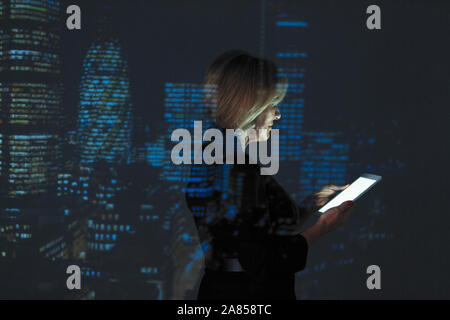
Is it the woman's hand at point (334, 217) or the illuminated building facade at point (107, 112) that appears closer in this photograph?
the woman's hand at point (334, 217)

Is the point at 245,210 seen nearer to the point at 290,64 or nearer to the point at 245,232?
the point at 245,232

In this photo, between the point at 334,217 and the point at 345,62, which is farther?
the point at 345,62

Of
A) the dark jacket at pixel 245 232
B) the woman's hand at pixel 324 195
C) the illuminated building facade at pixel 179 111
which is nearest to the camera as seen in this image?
the dark jacket at pixel 245 232

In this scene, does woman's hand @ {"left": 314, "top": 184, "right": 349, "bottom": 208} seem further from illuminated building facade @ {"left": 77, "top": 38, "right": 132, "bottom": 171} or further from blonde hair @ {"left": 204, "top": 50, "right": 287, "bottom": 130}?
illuminated building facade @ {"left": 77, "top": 38, "right": 132, "bottom": 171}

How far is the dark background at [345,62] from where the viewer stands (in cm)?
196

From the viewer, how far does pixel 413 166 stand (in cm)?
206

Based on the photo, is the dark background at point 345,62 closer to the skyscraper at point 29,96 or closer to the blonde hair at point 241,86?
the skyscraper at point 29,96

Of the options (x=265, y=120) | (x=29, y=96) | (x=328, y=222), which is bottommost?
(x=328, y=222)

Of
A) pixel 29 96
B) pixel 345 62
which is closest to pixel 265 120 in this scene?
pixel 345 62

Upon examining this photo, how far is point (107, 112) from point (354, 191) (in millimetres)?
1189

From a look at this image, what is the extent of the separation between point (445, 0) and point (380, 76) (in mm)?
482

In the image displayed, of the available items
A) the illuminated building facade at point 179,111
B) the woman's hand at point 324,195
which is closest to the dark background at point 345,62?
the illuminated building facade at point 179,111

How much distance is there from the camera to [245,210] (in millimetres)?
1021

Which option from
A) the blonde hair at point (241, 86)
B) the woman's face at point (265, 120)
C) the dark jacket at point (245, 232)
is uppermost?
the blonde hair at point (241, 86)
